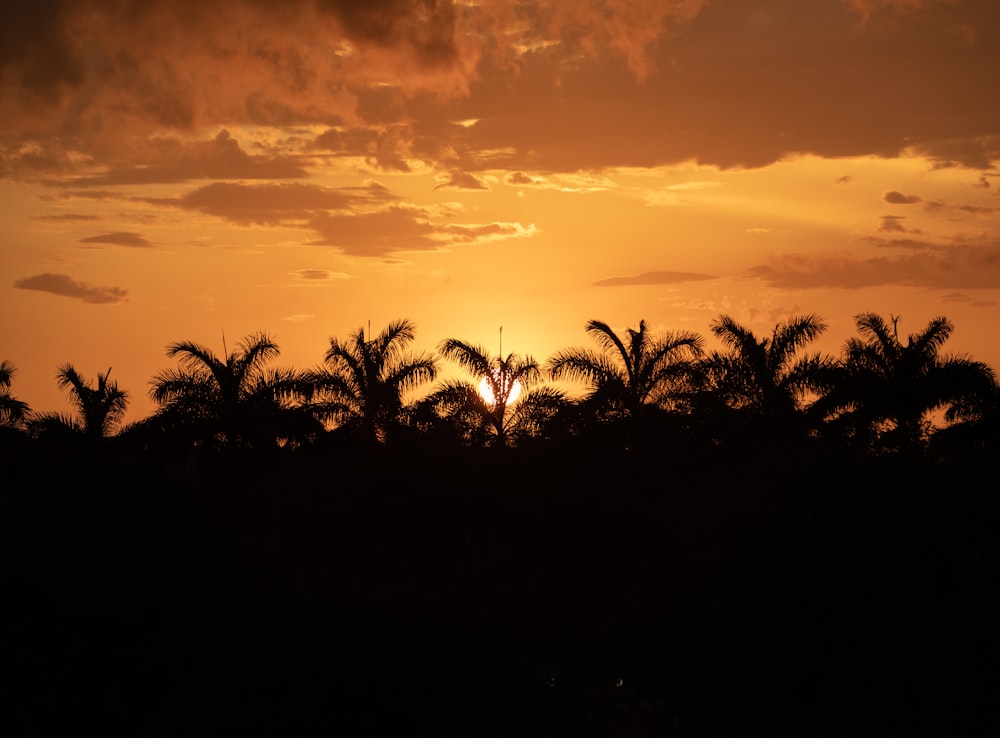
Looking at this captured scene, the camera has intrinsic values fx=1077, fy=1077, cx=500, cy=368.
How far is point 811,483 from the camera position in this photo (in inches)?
880

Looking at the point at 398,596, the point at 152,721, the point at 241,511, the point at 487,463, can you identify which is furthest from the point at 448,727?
the point at 487,463

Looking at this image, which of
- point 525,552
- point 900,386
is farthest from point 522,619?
point 900,386

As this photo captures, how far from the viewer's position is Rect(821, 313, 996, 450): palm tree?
A: 32938 millimetres

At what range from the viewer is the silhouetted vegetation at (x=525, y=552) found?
17.7m

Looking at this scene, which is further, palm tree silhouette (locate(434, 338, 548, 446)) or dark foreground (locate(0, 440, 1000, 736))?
palm tree silhouette (locate(434, 338, 548, 446))

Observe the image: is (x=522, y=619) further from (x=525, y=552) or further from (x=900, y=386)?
(x=900, y=386)

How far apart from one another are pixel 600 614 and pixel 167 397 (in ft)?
56.6

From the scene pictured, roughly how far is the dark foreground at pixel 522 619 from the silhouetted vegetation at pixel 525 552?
0.06 metres

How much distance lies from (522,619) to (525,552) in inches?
194

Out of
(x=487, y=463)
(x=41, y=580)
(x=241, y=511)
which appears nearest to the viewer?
(x=41, y=580)

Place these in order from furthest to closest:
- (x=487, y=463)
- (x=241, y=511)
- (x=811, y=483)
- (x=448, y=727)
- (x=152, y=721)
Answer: (x=487, y=463) < (x=241, y=511) < (x=811, y=483) < (x=448, y=727) < (x=152, y=721)

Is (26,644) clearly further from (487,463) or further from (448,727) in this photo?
(487,463)

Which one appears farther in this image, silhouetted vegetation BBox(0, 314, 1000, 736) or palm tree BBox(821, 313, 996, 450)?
palm tree BBox(821, 313, 996, 450)

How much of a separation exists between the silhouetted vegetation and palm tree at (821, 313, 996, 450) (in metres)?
0.09
